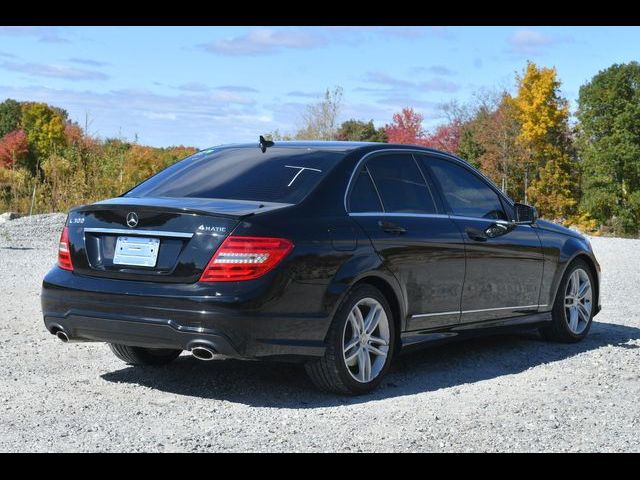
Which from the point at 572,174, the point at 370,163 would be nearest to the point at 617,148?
the point at 572,174

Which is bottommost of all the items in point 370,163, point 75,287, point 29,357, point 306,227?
point 29,357

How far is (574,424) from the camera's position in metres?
5.93

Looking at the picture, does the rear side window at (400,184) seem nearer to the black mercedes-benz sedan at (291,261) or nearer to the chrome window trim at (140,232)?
the black mercedes-benz sedan at (291,261)

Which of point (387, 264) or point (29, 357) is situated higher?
point (387, 264)

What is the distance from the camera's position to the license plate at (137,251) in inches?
246

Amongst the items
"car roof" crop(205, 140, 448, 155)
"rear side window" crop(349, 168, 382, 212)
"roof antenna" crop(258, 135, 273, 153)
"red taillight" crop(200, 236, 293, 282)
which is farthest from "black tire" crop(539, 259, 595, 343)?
"red taillight" crop(200, 236, 293, 282)

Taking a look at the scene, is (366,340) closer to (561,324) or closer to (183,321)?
(183,321)

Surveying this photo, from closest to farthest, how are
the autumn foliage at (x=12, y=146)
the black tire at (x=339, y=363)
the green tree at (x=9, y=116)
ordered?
the black tire at (x=339, y=363) → the autumn foliage at (x=12, y=146) → the green tree at (x=9, y=116)

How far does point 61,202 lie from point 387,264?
18149 mm

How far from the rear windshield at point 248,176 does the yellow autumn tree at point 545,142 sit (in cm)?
5643

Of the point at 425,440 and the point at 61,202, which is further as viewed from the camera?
the point at 61,202

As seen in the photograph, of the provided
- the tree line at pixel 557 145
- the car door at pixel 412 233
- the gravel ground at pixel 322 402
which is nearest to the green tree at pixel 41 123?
the tree line at pixel 557 145
